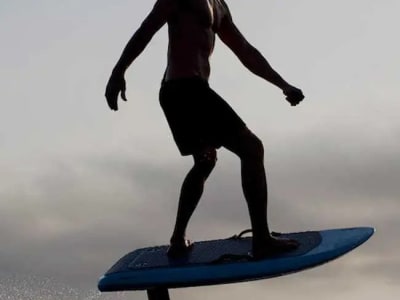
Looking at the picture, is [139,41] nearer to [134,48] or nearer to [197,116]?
[134,48]

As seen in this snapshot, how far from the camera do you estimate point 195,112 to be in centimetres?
788

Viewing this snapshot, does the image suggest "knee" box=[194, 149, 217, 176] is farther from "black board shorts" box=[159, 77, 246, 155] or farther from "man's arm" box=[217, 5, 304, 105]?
"man's arm" box=[217, 5, 304, 105]

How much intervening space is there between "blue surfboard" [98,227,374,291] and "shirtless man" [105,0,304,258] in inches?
6.3

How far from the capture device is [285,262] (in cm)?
767

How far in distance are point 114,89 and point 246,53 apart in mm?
1502

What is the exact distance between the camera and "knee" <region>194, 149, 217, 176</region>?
8.19 metres

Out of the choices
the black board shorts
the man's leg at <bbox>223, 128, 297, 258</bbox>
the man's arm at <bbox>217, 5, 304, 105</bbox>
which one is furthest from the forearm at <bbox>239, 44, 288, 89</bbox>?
the man's leg at <bbox>223, 128, 297, 258</bbox>

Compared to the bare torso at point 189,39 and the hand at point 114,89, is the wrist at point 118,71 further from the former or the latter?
the bare torso at point 189,39

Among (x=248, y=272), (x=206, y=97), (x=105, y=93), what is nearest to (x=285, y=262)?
(x=248, y=272)

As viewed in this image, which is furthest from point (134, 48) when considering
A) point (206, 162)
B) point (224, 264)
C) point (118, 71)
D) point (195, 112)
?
point (224, 264)

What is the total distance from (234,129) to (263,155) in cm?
34

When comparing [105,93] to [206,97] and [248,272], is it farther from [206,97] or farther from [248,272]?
[248,272]

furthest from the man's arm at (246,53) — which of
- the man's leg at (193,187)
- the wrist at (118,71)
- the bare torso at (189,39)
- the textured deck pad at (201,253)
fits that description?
the textured deck pad at (201,253)

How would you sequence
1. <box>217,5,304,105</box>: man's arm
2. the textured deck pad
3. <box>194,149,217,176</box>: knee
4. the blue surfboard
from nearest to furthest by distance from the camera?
the blue surfboard → the textured deck pad → <box>194,149,217,176</box>: knee → <box>217,5,304,105</box>: man's arm
